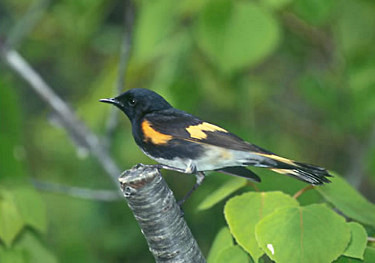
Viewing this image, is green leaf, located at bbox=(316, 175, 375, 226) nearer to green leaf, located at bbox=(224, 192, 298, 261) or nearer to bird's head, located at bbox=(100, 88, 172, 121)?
green leaf, located at bbox=(224, 192, 298, 261)

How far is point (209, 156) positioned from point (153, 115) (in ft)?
0.73

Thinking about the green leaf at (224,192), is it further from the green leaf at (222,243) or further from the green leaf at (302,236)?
the green leaf at (302,236)

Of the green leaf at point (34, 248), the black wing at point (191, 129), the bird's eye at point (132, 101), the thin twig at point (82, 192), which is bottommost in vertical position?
the thin twig at point (82, 192)

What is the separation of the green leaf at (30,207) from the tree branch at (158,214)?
0.86m

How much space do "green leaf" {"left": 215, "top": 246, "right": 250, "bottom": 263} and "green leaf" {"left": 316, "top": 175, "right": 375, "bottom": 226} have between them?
300 millimetres

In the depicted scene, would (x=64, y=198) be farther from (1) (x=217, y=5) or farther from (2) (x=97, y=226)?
(1) (x=217, y=5)

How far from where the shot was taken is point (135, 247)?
577 centimetres

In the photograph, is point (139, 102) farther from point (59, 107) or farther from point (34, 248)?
point (59, 107)

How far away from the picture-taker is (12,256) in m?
2.51

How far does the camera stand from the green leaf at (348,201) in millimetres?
2064

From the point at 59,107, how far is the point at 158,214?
7.80 ft

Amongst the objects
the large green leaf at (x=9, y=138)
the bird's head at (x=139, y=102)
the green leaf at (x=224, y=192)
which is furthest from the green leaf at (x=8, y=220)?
the green leaf at (x=224, y=192)

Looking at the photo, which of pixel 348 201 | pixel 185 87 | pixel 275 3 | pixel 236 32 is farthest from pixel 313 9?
pixel 348 201

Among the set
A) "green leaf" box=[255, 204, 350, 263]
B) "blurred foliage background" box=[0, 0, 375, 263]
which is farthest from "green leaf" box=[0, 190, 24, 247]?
"green leaf" box=[255, 204, 350, 263]
